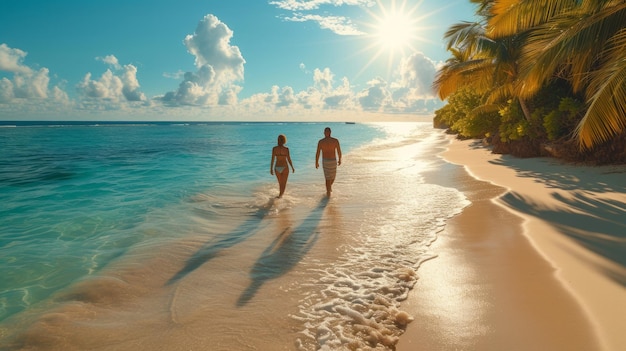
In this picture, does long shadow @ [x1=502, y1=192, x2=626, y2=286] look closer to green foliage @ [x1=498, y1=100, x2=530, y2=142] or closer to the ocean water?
the ocean water

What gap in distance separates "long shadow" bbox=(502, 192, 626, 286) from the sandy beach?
0.04 ft

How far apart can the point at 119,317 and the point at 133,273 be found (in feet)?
4.47

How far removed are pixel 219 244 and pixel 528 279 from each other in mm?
4828

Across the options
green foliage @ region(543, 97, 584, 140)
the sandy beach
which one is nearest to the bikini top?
the sandy beach

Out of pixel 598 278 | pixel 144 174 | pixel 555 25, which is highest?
pixel 555 25

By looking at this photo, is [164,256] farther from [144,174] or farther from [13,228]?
[144,174]

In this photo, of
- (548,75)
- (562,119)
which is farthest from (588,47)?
(562,119)

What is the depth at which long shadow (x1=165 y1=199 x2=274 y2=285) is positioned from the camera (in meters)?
5.00

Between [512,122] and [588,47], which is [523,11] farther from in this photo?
[512,122]

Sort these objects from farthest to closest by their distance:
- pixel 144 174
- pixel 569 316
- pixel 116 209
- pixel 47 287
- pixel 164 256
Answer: pixel 144 174 → pixel 116 209 → pixel 164 256 → pixel 47 287 → pixel 569 316

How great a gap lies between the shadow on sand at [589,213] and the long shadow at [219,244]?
5.36 metres

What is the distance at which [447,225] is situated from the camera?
6332 mm

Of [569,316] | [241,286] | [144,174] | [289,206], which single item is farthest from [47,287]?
[144,174]

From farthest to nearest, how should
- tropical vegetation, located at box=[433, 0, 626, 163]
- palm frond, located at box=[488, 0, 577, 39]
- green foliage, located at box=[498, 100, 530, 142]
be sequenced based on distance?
green foliage, located at box=[498, 100, 530, 142] < palm frond, located at box=[488, 0, 577, 39] < tropical vegetation, located at box=[433, 0, 626, 163]
